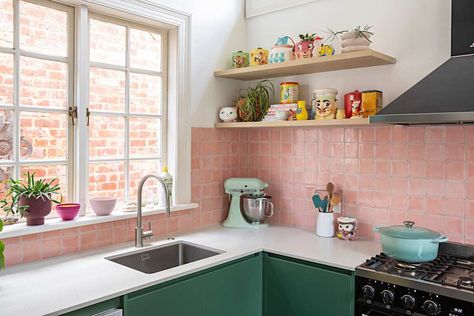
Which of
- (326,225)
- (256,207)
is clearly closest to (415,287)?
(326,225)

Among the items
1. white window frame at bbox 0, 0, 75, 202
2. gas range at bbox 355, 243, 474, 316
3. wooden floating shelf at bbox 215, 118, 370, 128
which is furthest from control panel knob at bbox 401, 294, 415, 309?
white window frame at bbox 0, 0, 75, 202

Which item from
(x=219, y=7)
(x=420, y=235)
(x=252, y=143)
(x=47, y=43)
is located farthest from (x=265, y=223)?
(x=47, y=43)

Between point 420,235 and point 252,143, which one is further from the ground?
point 252,143

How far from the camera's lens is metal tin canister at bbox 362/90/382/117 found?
2.29m

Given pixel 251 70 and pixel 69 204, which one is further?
pixel 251 70

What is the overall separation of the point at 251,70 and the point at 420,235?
4.51 ft

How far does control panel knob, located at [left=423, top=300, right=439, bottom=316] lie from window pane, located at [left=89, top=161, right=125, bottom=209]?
1.67 m

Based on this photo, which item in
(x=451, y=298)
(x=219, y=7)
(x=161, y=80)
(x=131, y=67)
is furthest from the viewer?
(x=219, y=7)

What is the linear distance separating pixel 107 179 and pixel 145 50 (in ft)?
2.71

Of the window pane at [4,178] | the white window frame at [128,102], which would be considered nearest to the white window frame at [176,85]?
the white window frame at [128,102]

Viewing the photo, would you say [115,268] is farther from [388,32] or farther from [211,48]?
[388,32]

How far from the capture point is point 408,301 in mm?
1746

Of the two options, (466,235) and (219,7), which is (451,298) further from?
(219,7)

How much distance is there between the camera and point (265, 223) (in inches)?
113
